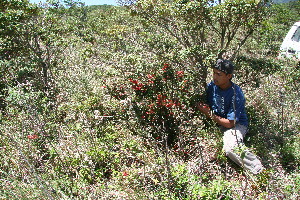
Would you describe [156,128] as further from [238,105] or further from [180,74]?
[238,105]

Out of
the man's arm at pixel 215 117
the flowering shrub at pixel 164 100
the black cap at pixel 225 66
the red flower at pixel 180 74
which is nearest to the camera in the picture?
the black cap at pixel 225 66

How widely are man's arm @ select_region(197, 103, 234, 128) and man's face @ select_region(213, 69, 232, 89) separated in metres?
0.38

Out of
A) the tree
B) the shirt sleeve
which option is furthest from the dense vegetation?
the shirt sleeve

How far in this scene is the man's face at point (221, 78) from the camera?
296 centimetres

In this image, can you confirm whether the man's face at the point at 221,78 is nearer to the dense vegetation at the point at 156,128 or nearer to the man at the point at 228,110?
the man at the point at 228,110

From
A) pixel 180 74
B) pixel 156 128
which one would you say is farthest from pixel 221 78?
pixel 156 128

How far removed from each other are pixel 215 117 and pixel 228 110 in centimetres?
20

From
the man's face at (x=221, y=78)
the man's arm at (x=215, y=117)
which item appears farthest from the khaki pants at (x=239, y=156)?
the man's face at (x=221, y=78)

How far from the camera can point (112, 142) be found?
337 centimetres

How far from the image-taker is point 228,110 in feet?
10.2

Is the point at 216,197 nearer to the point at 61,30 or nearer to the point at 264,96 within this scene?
the point at 264,96

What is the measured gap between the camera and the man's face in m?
2.96

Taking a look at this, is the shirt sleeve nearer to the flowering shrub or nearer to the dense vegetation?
the dense vegetation

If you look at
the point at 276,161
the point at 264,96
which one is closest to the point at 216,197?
the point at 276,161
